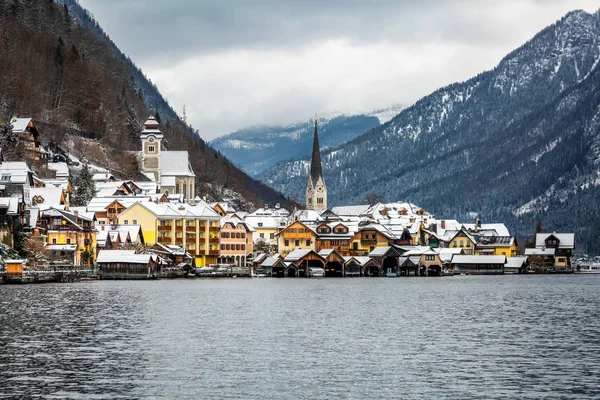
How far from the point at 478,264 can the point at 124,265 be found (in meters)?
79.1

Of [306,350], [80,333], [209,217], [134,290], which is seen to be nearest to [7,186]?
[134,290]

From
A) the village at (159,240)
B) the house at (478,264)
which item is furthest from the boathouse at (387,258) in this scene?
the house at (478,264)

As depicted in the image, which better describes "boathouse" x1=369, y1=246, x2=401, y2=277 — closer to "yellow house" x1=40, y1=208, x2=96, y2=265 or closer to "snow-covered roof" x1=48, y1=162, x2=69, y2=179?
"snow-covered roof" x1=48, y1=162, x2=69, y2=179

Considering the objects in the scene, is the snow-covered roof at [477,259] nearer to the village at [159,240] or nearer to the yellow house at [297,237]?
the village at [159,240]

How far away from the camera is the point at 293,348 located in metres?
54.1

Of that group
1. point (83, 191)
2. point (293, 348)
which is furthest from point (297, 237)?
point (293, 348)

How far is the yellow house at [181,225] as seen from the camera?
15525 cm

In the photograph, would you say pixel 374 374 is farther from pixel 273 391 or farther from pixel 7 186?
pixel 7 186

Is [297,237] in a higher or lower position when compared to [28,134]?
lower

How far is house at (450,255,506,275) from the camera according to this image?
19025 centimetres

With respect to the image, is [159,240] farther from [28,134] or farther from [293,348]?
[293,348]

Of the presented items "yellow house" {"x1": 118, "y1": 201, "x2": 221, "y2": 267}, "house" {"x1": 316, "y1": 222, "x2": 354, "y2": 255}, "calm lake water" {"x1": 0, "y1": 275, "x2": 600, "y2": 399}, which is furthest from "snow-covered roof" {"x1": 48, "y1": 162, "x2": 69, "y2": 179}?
"calm lake water" {"x1": 0, "y1": 275, "x2": 600, "y2": 399}

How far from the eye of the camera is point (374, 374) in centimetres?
4541

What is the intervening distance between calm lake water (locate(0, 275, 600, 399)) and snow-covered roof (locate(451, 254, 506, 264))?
99644 mm
